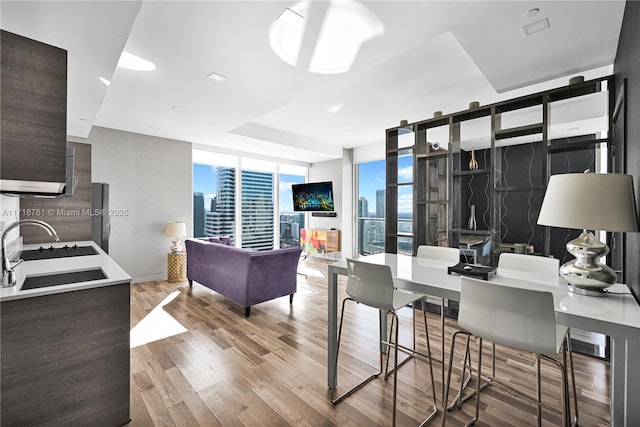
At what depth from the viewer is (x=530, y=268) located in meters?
2.01

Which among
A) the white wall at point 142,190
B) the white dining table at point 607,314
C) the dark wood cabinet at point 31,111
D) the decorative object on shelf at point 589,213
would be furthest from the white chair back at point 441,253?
the white wall at point 142,190

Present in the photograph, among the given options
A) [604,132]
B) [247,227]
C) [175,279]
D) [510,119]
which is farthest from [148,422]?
[247,227]

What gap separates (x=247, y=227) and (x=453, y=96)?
16.3ft

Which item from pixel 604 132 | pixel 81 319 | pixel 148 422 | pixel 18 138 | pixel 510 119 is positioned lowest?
pixel 148 422

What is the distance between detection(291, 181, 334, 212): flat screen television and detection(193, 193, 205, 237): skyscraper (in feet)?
6.83

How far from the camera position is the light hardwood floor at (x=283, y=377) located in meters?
1.76

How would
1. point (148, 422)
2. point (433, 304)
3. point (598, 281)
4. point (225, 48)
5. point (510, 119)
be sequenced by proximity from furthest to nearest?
point (433, 304) < point (510, 119) < point (225, 48) < point (148, 422) < point (598, 281)

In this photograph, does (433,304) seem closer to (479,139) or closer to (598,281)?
(479,139)

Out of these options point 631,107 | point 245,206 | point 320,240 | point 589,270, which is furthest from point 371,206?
point 589,270

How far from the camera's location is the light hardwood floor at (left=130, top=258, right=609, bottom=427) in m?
1.76

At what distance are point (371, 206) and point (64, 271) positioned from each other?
571cm

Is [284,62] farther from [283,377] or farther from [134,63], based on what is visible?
[283,377]

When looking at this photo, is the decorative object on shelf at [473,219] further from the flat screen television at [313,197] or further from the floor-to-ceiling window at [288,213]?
the floor-to-ceiling window at [288,213]

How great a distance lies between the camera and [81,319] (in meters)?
1.49
